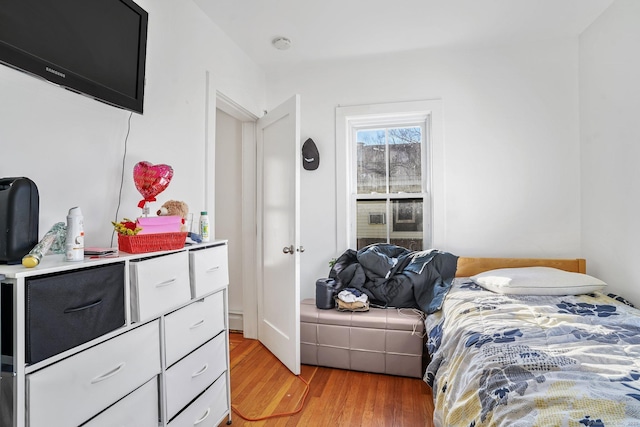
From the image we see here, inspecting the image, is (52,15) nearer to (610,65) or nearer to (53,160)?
(53,160)

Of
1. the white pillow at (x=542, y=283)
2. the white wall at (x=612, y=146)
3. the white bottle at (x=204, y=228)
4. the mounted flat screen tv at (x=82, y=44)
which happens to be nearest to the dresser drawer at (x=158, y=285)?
the white bottle at (x=204, y=228)

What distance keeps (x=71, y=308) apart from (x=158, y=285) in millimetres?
353

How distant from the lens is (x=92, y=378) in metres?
1.05

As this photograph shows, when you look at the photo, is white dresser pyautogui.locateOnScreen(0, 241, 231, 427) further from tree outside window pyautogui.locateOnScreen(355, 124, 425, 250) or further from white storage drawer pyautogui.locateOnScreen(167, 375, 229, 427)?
tree outside window pyautogui.locateOnScreen(355, 124, 425, 250)

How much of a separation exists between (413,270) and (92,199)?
7.07 ft

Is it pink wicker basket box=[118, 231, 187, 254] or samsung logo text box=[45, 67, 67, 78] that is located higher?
samsung logo text box=[45, 67, 67, 78]

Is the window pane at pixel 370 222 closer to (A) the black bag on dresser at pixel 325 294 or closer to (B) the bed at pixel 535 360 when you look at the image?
(A) the black bag on dresser at pixel 325 294

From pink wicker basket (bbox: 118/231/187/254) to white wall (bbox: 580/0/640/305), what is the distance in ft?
8.76

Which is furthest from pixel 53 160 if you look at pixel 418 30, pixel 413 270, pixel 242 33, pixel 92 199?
pixel 418 30

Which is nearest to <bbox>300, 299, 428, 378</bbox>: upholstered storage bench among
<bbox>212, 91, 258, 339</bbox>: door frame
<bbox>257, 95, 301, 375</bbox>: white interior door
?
<bbox>257, 95, 301, 375</bbox>: white interior door

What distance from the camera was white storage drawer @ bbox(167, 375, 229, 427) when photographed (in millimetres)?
1488

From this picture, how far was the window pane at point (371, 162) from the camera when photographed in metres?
3.23

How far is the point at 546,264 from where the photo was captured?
267 centimetres

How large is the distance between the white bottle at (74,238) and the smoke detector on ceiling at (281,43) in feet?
7.08
